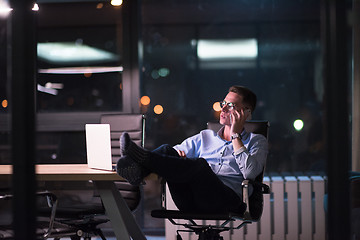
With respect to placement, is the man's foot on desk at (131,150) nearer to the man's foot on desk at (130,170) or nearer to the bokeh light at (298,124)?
the man's foot on desk at (130,170)

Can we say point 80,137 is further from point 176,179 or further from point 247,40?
point 176,179

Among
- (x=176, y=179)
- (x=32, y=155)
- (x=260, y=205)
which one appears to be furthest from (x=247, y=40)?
(x=32, y=155)

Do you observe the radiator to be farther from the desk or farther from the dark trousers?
the dark trousers

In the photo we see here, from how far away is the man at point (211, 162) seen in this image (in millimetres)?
2584

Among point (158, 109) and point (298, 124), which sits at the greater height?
point (158, 109)

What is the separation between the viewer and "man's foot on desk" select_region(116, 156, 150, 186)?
8.27 feet

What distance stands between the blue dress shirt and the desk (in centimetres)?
55

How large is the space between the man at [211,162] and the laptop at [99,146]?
0.98 feet

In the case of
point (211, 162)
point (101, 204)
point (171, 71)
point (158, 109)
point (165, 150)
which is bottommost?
point (101, 204)

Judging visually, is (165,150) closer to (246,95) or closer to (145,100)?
(246,95)

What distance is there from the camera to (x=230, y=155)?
3.25 meters

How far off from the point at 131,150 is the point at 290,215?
234 cm

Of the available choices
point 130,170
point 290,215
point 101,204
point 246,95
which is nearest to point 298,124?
point 290,215

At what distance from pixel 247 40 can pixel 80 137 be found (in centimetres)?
193
